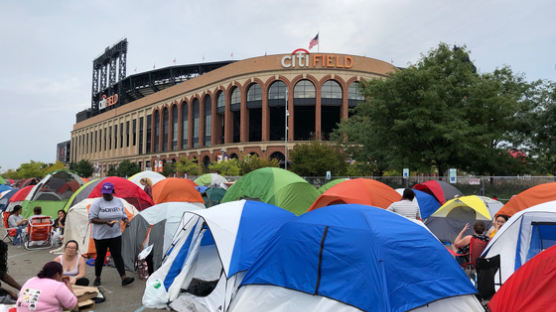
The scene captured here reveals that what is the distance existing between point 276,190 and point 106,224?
6.29m

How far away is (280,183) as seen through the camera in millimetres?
12258

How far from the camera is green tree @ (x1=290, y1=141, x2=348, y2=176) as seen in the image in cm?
2894

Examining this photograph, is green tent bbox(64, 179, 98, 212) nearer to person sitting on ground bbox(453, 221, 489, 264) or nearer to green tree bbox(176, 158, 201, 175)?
person sitting on ground bbox(453, 221, 489, 264)

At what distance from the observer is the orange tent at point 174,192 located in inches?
560

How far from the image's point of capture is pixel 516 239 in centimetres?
630

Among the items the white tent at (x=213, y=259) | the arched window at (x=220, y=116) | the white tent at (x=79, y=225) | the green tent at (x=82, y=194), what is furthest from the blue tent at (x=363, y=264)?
the arched window at (x=220, y=116)

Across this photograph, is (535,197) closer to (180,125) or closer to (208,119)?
(208,119)

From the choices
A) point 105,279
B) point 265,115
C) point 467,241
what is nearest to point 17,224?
point 105,279

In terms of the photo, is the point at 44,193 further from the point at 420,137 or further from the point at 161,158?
the point at 161,158

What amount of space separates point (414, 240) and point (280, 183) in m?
7.51

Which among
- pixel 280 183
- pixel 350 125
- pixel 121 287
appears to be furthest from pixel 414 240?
pixel 350 125

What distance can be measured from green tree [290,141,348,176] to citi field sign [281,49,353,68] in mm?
15593

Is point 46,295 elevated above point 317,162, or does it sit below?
below

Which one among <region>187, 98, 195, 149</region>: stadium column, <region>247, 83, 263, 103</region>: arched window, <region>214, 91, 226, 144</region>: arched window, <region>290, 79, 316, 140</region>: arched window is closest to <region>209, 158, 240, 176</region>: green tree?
<region>290, 79, 316, 140</region>: arched window
